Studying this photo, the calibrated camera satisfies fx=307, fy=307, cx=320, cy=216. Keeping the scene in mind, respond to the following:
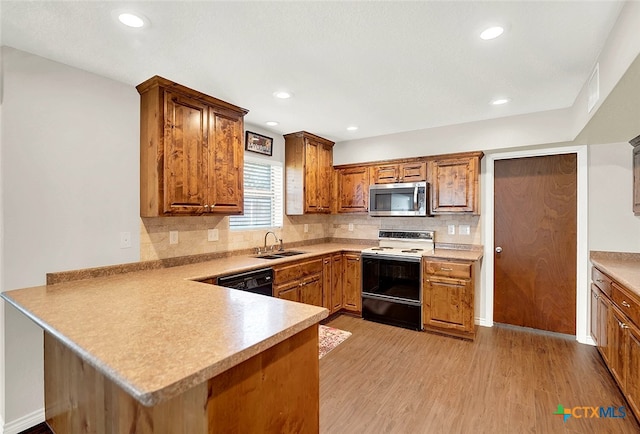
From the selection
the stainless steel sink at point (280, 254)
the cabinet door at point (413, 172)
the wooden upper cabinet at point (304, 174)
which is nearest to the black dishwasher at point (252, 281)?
the stainless steel sink at point (280, 254)

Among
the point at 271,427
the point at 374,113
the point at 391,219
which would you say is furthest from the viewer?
the point at 391,219

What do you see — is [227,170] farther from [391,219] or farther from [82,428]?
[391,219]

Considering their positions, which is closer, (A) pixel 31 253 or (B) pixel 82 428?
(B) pixel 82 428

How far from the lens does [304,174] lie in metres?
4.15

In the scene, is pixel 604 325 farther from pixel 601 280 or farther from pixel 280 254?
pixel 280 254

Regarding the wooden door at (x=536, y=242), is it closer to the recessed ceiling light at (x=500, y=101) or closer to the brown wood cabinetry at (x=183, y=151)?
the recessed ceiling light at (x=500, y=101)

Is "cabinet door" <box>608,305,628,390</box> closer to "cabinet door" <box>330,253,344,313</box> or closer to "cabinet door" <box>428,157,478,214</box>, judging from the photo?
"cabinet door" <box>428,157,478,214</box>

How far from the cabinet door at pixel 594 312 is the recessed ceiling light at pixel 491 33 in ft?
8.35

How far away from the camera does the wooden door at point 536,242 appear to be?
11.3 feet

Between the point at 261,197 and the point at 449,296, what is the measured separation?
2.56m

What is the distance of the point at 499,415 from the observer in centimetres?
211

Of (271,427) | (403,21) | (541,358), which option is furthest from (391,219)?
(271,427)

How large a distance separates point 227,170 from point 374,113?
5.63 feet

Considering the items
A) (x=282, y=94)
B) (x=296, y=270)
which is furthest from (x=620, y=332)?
(x=282, y=94)
